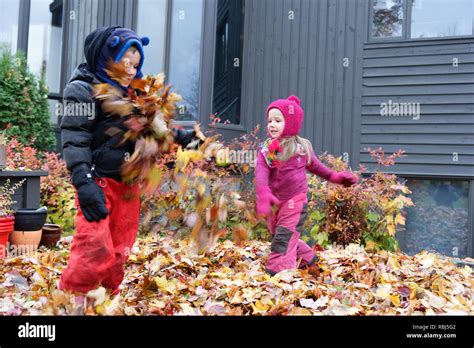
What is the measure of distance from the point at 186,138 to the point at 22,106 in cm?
513

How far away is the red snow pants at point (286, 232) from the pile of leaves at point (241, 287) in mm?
126

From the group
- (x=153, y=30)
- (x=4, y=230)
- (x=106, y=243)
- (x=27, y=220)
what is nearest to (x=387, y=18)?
(x=153, y=30)

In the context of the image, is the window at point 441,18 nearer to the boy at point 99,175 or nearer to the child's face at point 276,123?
the child's face at point 276,123

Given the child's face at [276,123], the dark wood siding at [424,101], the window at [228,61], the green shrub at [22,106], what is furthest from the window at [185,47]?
the child's face at [276,123]

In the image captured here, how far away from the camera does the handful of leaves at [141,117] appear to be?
8.72 ft

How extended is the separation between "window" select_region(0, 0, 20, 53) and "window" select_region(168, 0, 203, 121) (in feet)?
11.5

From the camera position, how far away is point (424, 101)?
7098mm

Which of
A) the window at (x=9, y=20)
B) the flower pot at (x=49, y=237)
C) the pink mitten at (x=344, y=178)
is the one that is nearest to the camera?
the pink mitten at (x=344, y=178)

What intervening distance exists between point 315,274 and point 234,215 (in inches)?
69.0

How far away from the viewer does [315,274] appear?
3.84 meters

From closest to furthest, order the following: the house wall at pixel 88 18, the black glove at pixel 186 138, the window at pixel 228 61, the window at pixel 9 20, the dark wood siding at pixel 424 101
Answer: the black glove at pixel 186 138 < the dark wood siding at pixel 424 101 < the window at pixel 228 61 < the house wall at pixel 88 18 < the window at pixel 9 20

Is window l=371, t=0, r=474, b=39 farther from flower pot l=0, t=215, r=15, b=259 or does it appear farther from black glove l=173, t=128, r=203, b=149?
flower pot l=0, t=215, r=15, b=259

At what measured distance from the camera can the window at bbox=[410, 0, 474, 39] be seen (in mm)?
6969
